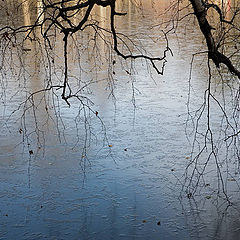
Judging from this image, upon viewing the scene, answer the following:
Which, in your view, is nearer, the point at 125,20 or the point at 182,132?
the point at 182,132

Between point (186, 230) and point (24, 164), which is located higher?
point (24, 164)

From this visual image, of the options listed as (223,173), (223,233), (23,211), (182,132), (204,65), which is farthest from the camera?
(204,65)

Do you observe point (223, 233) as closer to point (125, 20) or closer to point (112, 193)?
point (112, 193)

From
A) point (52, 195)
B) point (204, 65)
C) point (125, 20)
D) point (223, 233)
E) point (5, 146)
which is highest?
point (125, 20)

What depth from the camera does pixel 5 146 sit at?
5.37m

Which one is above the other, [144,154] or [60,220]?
[144,154]

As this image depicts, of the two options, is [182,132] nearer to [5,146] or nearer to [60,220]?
[5,146]

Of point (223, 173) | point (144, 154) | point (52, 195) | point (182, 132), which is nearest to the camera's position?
point (52, 195)

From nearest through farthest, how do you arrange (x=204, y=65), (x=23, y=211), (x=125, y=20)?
(x=23, y=211) → (x=204, y=65) → (x=125, y=20)

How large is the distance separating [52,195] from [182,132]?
2069 mm

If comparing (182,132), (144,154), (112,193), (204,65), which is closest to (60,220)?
(112,193)

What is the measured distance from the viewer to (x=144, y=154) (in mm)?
5125

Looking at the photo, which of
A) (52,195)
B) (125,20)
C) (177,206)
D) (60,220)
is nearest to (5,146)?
(52,195)

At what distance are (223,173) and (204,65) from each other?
5.38 m
